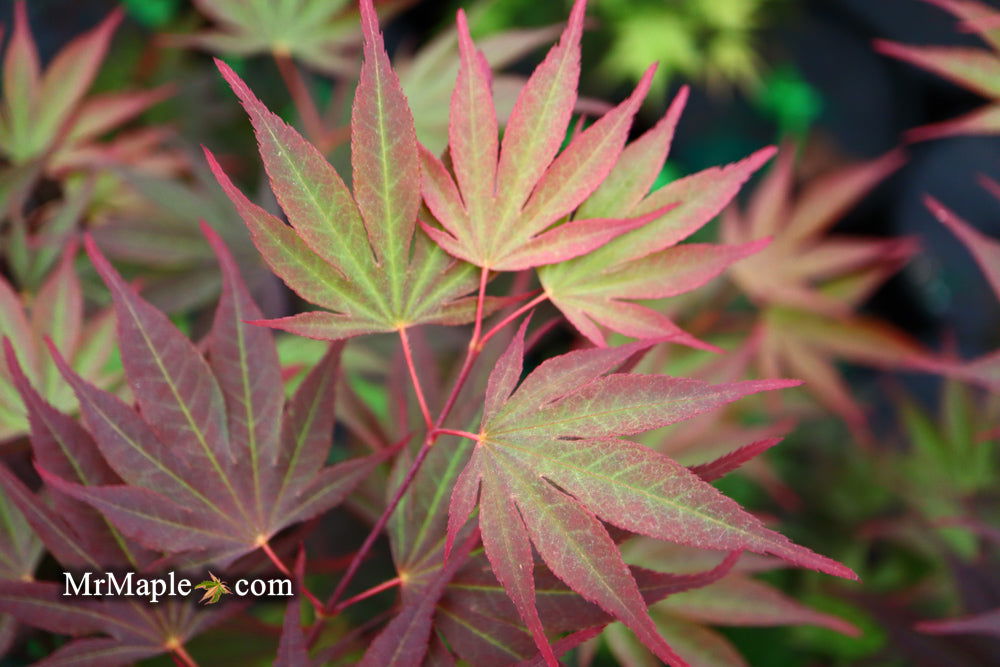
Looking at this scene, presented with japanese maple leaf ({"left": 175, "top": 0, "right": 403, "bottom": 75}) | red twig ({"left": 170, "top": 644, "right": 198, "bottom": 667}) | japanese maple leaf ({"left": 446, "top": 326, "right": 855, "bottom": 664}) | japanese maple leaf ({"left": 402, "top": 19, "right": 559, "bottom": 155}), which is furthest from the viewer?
japanese maple leaf ({"left": 175, "top": 0, "right": 403, "bottom": 75})

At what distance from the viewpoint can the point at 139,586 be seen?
0.41 metres

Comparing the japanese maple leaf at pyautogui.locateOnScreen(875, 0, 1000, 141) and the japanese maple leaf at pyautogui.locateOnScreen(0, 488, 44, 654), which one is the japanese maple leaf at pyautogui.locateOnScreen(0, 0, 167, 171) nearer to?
the japanese maple leaf at pyautogui.locateOnScreen(0, 488, 44, 654)

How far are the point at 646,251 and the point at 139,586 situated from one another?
0.33 metres

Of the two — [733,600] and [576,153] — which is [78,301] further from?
[733,600]

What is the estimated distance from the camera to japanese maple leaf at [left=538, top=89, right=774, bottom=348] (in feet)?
1.27

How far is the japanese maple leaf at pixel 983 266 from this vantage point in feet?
1.45

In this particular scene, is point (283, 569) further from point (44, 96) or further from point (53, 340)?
point (44, 96)

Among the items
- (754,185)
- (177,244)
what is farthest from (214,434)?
(754,185)

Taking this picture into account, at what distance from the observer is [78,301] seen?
52 cm

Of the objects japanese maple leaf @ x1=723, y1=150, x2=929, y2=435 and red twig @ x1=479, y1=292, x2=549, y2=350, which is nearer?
red twig @ x1=479, y1=292, x2=549, y2=350

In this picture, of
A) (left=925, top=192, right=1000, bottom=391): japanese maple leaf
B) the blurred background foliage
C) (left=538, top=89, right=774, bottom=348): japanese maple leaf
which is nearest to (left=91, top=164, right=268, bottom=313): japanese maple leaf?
the blurred background foliage

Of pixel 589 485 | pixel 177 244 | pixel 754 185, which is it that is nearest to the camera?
pixel 589 485

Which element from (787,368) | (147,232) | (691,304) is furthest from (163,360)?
(787,368)

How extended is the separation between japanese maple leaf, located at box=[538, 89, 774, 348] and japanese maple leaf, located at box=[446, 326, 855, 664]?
55mm
